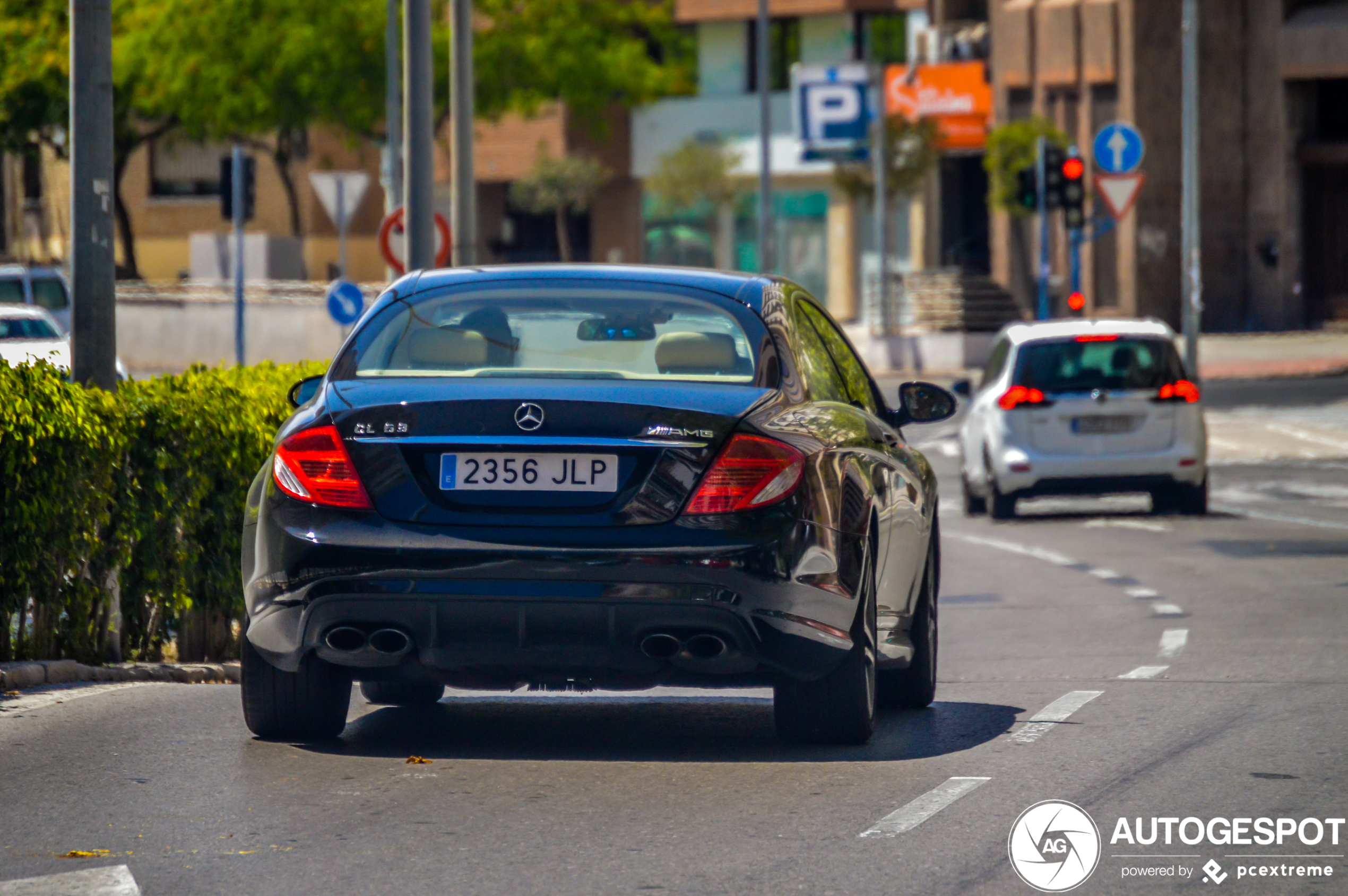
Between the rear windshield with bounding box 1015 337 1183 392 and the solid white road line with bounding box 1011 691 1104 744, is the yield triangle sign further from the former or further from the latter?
the solid white road line with bounding box 1011 691 1104 744

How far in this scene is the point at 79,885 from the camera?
5570mm

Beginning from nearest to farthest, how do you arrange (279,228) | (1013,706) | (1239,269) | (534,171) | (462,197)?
1. (1013,706)
2. (462,197)
3. (1239,269)
4. (534,171)
5. (279,228)

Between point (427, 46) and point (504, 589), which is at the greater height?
point (427, 46)

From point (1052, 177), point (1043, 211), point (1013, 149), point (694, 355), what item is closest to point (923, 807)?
point (694, 355)

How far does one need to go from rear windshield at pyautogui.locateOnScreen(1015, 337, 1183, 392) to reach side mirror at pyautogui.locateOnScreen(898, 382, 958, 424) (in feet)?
33.2

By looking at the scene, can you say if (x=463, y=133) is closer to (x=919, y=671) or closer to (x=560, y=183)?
(x=919, y=671)

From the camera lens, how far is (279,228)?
222ft

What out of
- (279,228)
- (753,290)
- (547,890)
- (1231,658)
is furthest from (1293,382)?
(279,228)

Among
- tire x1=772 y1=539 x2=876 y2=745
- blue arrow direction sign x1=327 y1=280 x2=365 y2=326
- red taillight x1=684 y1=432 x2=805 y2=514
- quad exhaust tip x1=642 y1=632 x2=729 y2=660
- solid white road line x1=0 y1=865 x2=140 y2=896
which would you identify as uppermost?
blue arrow direction sign x1=327 y1=280 x2=365 y2=326

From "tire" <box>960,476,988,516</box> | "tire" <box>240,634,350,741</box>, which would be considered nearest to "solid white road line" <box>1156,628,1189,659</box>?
"tire" <box>240,634,350,741</box>

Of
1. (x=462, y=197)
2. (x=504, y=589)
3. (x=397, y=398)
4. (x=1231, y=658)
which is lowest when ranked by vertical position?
(x=1231, y=658)

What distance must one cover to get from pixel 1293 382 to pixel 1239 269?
10.2 metres

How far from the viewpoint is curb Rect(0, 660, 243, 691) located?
8734 mm

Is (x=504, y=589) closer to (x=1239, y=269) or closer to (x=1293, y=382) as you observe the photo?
(x=1293, y=382)
